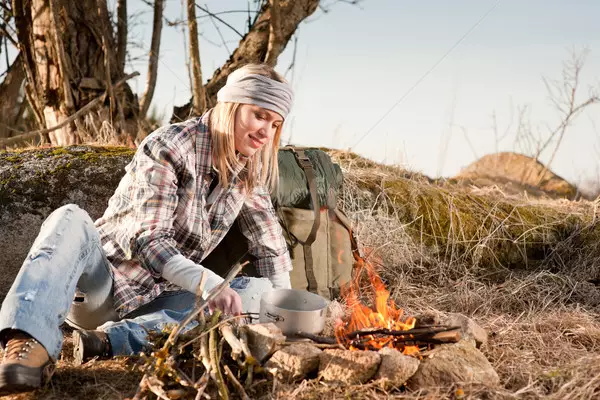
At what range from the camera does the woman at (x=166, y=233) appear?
236 centimetres

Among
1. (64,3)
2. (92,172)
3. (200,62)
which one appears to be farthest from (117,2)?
(92,172)

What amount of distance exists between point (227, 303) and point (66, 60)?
434 centimetres

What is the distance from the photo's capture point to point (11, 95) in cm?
769

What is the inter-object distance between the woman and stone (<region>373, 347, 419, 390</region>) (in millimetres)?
590

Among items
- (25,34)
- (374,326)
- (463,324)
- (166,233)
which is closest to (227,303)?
(166,233)

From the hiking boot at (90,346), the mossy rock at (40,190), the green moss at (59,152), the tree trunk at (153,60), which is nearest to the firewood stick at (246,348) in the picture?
the hiking boot at (90,346)

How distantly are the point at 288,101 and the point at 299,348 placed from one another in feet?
3.99

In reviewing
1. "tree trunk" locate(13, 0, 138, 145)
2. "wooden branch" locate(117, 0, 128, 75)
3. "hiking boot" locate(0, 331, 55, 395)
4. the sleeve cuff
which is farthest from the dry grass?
"wooden branch" locate(117, 0, 128, 75)

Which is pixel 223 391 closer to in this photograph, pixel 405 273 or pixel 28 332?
pixel 28 332

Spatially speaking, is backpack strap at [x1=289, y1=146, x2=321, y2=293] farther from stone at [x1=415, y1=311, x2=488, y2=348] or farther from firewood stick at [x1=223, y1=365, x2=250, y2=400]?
firewood stick at [x1=223, y1=365, x2=250, y2=400]

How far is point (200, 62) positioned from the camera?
19.1ft

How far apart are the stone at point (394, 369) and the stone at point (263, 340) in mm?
370

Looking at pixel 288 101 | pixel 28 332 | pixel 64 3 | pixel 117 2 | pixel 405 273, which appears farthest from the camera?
pixel 117 2

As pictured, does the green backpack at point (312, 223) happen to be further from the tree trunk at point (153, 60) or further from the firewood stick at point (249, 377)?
the tree trunk at point (153, 60)
